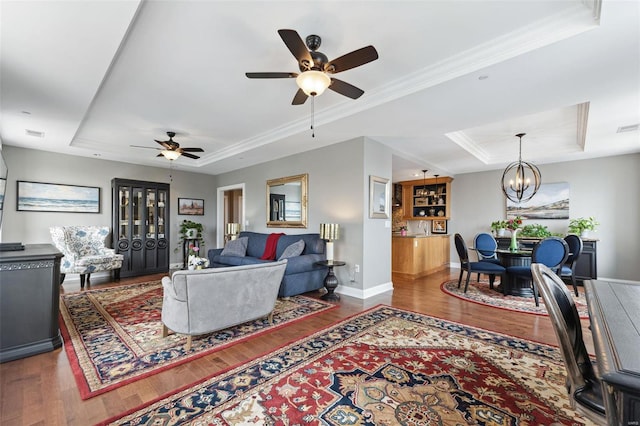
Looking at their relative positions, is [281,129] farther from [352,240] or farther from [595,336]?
[595,336]

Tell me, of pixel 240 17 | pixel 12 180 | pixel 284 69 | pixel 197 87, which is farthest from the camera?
pixel 12 180

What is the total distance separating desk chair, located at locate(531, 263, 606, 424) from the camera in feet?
3.92

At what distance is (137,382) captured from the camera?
2068 mm

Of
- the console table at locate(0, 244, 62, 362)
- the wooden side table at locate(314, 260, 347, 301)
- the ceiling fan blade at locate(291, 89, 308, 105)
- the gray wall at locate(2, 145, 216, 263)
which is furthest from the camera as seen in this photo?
the gray wall at locate(2, 145, 216, 263)

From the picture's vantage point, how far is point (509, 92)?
294 centimetres

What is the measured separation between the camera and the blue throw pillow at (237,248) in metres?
5.79

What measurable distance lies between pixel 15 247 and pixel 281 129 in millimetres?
3453

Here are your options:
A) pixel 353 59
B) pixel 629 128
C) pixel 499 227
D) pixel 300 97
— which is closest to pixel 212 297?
pixel 300 97

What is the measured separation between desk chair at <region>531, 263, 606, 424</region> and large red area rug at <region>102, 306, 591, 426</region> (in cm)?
58

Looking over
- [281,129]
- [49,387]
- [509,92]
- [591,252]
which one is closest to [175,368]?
[49,387]

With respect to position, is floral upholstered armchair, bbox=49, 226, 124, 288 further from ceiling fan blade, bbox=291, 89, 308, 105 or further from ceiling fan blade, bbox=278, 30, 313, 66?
ceiling fan blade, bbox=278, 30, 313, 66

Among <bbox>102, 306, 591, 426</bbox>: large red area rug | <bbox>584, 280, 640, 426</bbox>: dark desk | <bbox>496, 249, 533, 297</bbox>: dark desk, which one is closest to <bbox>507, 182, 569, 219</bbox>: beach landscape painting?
<bbox>496, 249, 533, 297</bbox>: dark desk

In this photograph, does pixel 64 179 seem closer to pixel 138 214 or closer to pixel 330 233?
pixel 138 214

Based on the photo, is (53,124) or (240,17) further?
(53,124)
